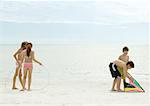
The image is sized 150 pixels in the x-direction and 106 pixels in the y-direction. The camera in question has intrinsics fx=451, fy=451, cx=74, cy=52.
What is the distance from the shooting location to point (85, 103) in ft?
30.3

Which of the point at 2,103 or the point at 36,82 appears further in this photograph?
the point at 36,82

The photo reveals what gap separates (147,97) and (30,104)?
9.13 ft

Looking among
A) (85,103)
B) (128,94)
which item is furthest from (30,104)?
(128,94)

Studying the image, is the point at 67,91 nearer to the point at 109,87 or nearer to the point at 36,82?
the point at 109,87

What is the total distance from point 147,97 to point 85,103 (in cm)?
172

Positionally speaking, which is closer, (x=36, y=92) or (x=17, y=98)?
(x=17, y=98)

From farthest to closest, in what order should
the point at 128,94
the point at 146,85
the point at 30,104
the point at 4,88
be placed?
the point at 146,85 → the point at 4,88 → the point at 128,94 → the point at 30,104

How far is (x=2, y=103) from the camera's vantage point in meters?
9.10

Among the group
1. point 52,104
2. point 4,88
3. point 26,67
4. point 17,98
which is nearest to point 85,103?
point 52,104

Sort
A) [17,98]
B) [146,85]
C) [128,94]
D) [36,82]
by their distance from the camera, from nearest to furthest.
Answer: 1. [17,98]
2. [128,94]
3. [146,85]
4. [36,82]

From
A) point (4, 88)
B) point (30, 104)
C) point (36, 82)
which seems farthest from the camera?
point (36, 82)

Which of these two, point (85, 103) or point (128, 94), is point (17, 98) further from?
point (128, 94)

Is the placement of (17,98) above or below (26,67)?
below

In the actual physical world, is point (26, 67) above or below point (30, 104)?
above
